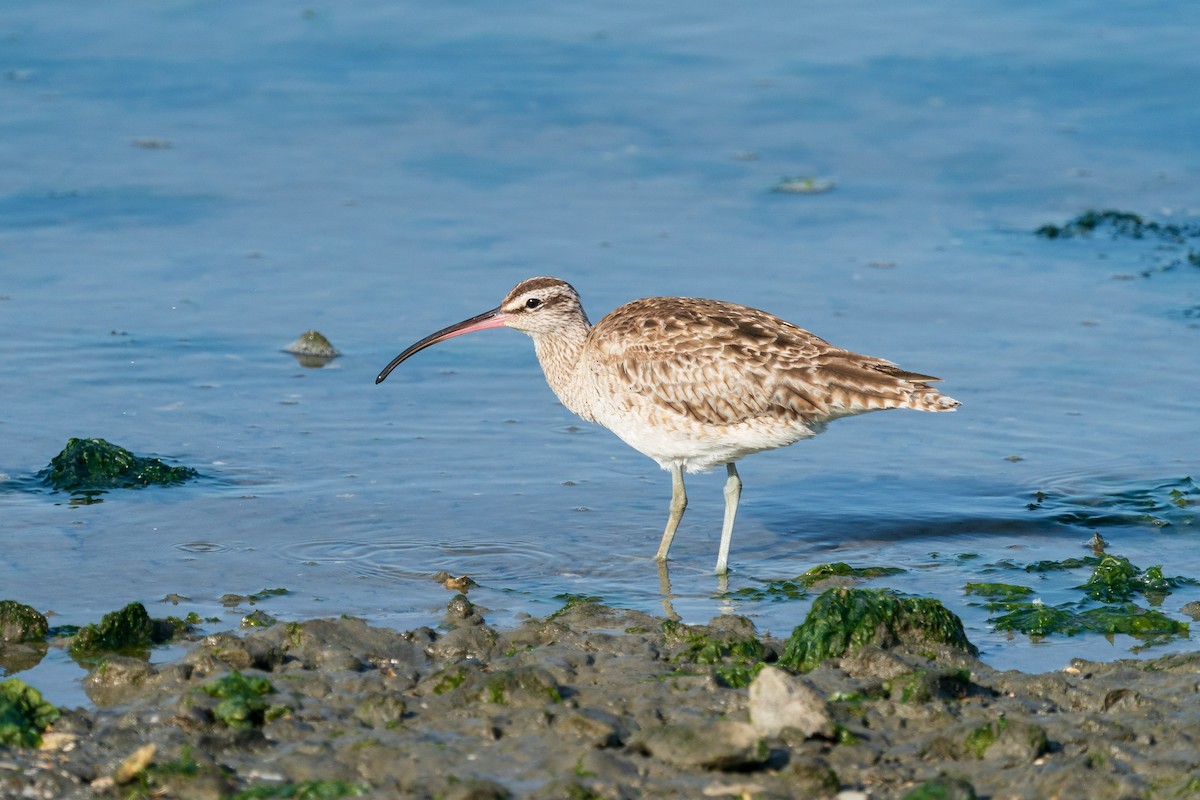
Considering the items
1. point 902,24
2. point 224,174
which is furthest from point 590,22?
point 224,174

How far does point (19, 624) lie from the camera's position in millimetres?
6922

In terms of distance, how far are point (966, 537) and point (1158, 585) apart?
1278 mm

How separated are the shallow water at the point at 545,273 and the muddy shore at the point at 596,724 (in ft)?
2.36

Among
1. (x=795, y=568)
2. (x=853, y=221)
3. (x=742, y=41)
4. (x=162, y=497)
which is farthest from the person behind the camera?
(x=742, y=41)

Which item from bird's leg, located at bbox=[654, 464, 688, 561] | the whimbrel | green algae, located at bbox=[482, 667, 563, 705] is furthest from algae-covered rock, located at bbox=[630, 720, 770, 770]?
bird's leg, located at bbox=[654, 464, 688, 561]

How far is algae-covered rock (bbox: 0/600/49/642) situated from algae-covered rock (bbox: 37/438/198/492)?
2314 mm

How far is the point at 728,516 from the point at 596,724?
Answer: 3.07m

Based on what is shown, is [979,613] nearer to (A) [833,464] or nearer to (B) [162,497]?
(A) [833,464]

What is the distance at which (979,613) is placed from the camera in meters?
7.77

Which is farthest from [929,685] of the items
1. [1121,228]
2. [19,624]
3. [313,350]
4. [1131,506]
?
[1121,228]

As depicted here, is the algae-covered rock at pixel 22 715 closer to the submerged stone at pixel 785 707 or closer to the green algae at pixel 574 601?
the green algae at pixel 574 601

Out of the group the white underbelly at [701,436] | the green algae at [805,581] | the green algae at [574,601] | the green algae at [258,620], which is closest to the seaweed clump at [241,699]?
the green algae at [258,620]

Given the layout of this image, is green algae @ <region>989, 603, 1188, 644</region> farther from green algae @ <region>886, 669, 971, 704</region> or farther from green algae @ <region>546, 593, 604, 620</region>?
green algae @ <region>546, 593, 604, 620</region>

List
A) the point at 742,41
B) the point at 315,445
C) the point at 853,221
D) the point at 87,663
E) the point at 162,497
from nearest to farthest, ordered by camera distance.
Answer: the point at 87,663 → the point at 162,497 → the point at 315,445 → the point at 853,221 → the point at 742,41
